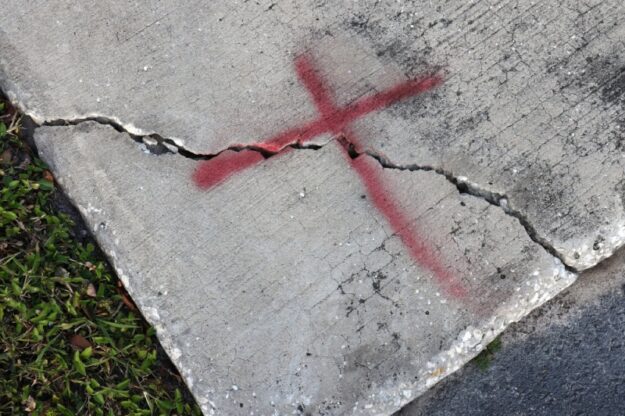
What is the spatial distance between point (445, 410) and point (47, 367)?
1.44 m

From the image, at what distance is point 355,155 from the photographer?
7.84 ft

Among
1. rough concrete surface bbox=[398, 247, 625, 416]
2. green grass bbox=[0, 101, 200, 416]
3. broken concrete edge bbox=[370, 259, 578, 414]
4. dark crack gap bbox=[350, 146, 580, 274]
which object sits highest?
green grass bbox=[0, 101, 200, 416]

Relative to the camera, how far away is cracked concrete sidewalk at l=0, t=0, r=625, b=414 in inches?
90.7

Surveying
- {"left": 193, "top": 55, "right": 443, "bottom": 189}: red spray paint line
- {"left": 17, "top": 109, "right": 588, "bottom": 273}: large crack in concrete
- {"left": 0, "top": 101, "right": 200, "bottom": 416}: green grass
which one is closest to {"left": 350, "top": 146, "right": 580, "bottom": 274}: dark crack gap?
{"left": 17, "top": 109, "right": 588, "bottom": 273}: large crack in concrete

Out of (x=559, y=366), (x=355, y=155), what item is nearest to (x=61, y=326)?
(x=355, y=155)

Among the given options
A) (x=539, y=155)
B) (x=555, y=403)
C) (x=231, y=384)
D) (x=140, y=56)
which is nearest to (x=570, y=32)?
(x=539, y=155)

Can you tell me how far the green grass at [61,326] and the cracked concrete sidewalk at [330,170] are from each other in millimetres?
99

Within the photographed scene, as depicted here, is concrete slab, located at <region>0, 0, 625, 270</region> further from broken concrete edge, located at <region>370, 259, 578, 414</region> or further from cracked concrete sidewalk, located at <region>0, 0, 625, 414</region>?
broken concrete edge, located at <region>370, 259, 578, 414</region>

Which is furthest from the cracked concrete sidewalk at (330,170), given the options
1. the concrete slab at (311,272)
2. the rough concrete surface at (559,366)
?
the rough concrete surface at (559,366)

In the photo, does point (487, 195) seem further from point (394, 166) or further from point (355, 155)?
point (355, 155)

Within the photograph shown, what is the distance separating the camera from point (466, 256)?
232 centimetres

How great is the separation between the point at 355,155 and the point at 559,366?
110 cm

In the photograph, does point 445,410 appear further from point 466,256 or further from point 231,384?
point 231,384

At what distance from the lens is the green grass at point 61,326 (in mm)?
2273
